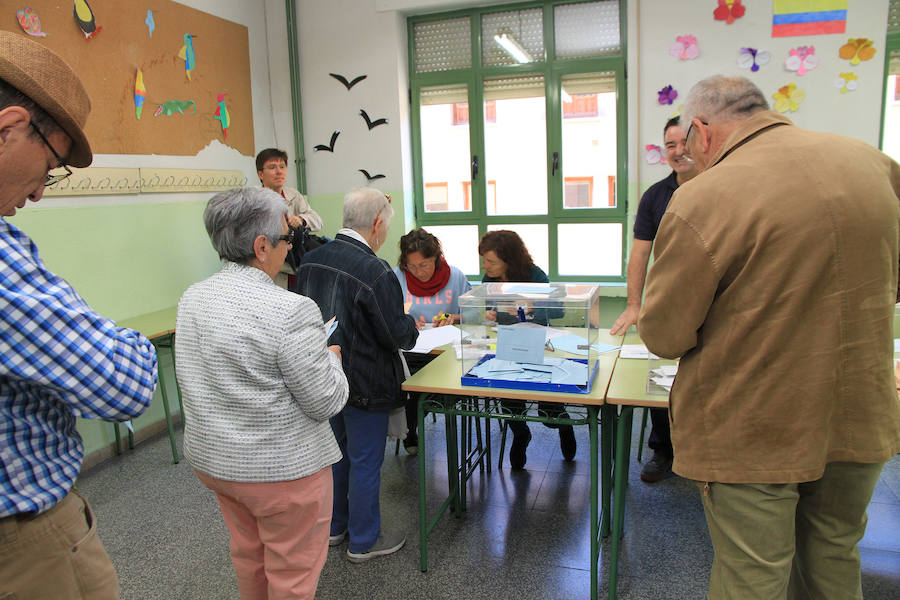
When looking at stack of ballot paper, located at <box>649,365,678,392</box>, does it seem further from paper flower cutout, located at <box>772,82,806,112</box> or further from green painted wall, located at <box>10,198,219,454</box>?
green painted wall, located at <box>10,198,219,454</box>

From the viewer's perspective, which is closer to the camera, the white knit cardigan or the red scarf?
the white knit cardigan

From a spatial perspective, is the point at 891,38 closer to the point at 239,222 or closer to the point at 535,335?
the point at 535,335

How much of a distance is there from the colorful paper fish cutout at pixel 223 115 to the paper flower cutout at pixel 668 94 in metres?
3.25

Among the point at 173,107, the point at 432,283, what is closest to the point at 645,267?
the point at 432,283

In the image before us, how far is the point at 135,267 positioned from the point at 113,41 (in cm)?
139

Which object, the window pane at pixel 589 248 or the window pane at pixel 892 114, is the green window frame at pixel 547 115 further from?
the window pane at pixel 892 114

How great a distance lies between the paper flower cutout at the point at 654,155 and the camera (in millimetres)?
4500

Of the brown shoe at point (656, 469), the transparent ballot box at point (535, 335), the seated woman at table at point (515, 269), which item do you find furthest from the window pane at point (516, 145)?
the transparent ballot box at point (535, 335)

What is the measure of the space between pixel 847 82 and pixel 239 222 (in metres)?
4.23

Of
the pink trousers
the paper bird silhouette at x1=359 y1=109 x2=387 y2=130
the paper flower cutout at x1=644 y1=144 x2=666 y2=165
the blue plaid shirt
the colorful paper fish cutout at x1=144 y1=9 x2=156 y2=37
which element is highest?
the colorful paper fish cutout at x1=144 y1=9 x2=156 y2=37

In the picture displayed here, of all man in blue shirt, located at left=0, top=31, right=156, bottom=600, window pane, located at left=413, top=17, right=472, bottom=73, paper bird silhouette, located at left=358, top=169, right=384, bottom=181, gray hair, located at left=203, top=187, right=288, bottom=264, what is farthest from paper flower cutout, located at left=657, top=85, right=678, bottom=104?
man in blue shirt, located at left=0, top=31, right=156, bottom=600

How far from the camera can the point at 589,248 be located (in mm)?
5055

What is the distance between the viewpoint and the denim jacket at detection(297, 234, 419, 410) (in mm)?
2219

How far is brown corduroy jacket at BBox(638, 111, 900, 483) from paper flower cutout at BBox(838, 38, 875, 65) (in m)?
3.31
